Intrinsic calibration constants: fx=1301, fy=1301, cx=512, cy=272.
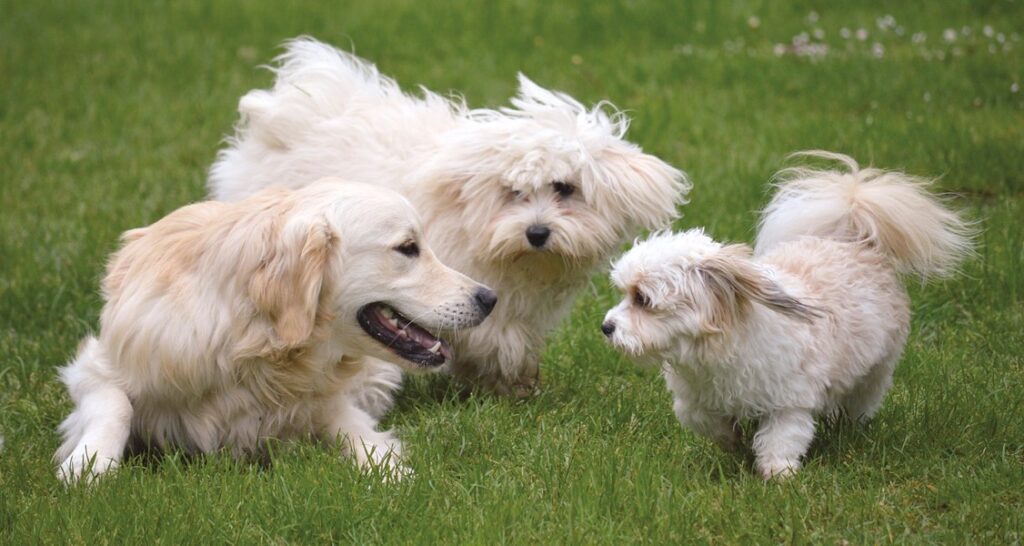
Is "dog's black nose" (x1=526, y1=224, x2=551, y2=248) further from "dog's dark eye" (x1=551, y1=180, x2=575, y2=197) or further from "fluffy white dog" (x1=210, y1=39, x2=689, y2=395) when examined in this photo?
"dog's dark eye" (x1=551, y1=180, x2=575, y2=197)

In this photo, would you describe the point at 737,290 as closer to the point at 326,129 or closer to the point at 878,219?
the point at 878,219

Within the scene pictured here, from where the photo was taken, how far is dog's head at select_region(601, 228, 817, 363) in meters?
3.94

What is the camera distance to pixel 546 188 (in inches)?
207

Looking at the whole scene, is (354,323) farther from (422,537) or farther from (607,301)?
(607,301)

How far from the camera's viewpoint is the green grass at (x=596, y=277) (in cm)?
379

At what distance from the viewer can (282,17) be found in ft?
39.1

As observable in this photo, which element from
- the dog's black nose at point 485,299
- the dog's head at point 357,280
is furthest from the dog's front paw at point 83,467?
the dog's black nose at point 485,299

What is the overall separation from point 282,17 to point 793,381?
8.84 meters

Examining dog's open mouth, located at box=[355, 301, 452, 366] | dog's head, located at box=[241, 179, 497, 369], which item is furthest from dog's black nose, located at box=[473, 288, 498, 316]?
dog's open mouth, located at box=[355, 301, 452, 366]

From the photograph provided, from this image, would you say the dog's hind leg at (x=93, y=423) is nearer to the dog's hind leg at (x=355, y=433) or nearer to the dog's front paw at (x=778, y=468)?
the dog's hind leg at (x=355, y=433)

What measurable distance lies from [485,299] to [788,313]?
1.12 m

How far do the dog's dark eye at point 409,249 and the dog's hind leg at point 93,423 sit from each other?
106cm

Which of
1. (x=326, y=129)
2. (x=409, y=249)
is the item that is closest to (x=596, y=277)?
(x=326, y=129)

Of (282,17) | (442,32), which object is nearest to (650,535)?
(442,32)
